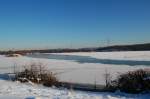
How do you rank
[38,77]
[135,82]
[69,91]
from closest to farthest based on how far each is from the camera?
[69,91] < [135,82] < [38,77]

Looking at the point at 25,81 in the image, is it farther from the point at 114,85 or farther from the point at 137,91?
the point at 137,91

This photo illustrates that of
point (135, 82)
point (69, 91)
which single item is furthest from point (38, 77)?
point (135, 82)

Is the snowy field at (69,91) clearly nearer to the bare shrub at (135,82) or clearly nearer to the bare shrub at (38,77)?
the bare shrub at (38,77)

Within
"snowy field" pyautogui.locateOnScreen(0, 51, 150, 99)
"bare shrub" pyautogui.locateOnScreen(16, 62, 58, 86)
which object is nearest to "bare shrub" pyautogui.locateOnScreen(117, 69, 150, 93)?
"snowy field" pyautogui.locateOnScreen(0, 51, 150, 99)

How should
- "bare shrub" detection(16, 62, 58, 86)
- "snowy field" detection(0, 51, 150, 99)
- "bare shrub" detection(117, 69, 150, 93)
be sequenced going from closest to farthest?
"snowy field" detection(0, 51, 150, 99), "bare shrub" detection(117, 69, 150, 93), "bare shrub" detection(16, 62, 58, 86)

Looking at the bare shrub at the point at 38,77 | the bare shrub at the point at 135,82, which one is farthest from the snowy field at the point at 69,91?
the bare shrub at the point at 135,82

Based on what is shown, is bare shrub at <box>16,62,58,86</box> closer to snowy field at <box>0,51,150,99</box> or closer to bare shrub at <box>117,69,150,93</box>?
snowy field at <box>0,51,150,99</box>

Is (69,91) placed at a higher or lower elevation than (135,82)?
lower

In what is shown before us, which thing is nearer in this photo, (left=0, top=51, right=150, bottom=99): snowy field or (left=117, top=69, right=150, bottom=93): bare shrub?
(left=0, top=51, right=150, bottom=99): snowy field

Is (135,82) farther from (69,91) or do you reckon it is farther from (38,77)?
(38,77)

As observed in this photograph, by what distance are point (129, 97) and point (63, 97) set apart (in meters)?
2.07

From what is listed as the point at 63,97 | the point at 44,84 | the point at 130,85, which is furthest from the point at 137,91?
the point at 44,84

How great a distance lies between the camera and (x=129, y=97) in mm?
8750

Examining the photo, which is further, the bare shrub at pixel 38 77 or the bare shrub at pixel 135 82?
the bare shrub at pixel 38 77
